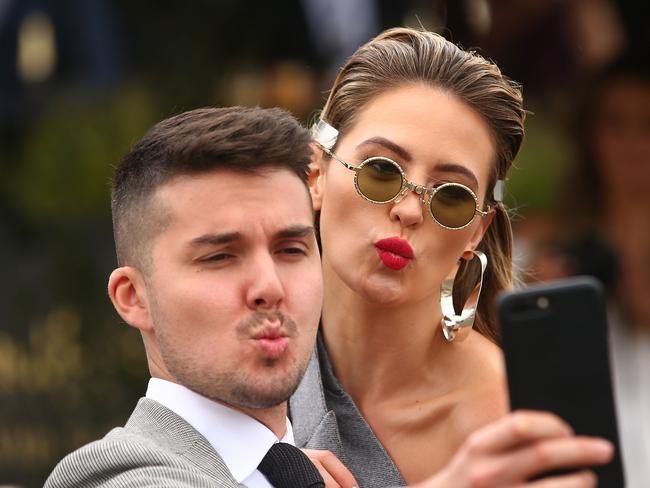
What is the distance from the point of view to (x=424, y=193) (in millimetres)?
3137

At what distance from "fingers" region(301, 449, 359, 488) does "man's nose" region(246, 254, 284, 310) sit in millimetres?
400

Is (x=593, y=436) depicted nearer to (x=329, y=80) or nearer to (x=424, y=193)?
(x=424, y=193)

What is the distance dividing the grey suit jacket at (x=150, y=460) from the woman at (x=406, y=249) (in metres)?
0.56

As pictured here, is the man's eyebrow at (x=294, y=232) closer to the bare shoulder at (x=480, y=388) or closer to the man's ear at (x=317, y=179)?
→ the man's ear at (x=317, y=179)

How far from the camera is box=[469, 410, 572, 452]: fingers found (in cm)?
197

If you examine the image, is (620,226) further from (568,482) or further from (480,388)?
(568,482)

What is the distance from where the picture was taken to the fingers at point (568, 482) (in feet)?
6.55

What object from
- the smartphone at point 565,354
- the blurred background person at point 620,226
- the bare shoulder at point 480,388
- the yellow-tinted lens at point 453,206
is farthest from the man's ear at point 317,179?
the blurred background person at point 620,226

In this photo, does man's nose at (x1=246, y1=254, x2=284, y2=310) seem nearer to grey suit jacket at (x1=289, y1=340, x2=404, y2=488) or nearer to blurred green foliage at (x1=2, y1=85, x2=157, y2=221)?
grey suit jacket at (x1=289, y1=340, x2=404, y2=488)

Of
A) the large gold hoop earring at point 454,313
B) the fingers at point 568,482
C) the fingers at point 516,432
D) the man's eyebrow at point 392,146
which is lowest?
the large gold hoop earring at point 454,313

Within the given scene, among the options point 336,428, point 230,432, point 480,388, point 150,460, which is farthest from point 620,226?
point 150,460

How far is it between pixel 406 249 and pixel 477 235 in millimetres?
314

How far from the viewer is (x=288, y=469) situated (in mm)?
2701

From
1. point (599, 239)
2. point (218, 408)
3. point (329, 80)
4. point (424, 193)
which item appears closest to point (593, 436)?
point (218, 408)
